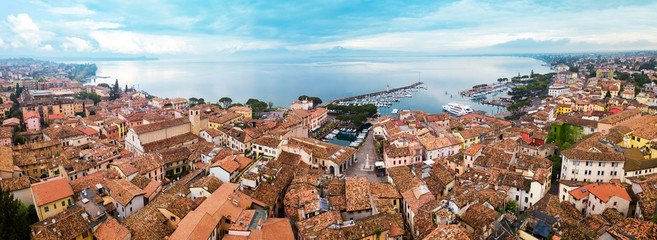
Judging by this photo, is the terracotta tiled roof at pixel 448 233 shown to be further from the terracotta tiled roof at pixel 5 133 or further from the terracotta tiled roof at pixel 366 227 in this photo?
the terracotta tiled roof at pixel 5 133

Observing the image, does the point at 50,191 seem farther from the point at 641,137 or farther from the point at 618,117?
the point at 618,117

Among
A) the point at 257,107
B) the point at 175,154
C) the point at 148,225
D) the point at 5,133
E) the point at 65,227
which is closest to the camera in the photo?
the point at 65,227

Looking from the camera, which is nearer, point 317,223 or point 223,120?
point 317,223

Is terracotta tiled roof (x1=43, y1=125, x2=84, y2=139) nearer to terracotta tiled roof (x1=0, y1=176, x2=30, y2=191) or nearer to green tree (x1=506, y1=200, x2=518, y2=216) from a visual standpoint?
terracotta tiled roof (x1=0, y1=176, x2=30, y2=191)

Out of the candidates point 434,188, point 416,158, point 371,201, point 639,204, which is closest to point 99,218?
point 371,201

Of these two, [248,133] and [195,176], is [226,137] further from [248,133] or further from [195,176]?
[195,176]

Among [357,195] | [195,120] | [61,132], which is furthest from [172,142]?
[357,195]

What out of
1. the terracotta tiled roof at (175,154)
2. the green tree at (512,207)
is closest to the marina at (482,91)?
the green tree at (512,207)
